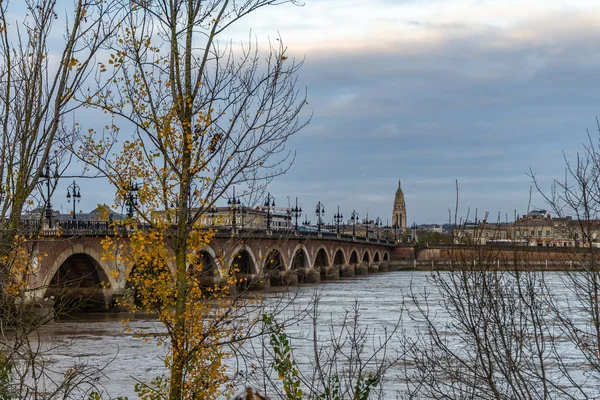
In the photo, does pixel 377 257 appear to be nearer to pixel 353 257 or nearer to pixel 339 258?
pixel 353 257

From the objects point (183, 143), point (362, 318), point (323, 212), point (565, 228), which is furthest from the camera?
point (323, 212)

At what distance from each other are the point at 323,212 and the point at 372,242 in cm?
1819

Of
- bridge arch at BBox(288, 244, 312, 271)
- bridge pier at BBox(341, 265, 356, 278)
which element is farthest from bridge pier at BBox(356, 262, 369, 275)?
bridge arch at BBox(288, 244, 312, 271)

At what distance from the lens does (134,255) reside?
11297 mm

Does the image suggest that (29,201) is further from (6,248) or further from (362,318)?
(362,318)

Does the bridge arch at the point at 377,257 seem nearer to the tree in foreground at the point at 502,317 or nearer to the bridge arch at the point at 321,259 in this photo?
the bridge arch at the point at 321,259

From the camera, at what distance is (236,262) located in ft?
57.4

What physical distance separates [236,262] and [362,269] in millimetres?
101058

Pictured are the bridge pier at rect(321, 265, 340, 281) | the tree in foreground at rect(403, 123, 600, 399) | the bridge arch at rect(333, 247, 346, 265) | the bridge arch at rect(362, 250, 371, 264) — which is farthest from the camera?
the bridge arch at rect(362, 250, 371, 264)

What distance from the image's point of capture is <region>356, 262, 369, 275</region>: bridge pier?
116 meters

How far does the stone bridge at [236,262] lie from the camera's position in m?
13.0

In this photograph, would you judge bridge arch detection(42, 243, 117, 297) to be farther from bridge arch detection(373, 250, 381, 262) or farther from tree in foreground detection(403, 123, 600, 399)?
bridge arch detection(373, 250, 381, 262)

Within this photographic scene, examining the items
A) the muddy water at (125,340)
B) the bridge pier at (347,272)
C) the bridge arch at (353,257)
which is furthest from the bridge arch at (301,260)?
the bridge arch at (353,257)

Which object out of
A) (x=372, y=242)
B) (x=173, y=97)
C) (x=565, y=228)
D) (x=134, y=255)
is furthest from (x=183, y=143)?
(x=372, y=242)
